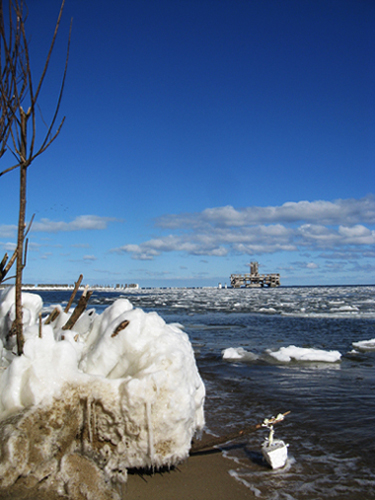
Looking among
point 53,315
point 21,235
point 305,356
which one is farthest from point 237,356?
point 21,235

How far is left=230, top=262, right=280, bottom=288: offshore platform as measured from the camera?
8209 cm

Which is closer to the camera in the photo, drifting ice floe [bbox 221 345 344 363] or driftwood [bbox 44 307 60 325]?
driftwood [bbox 44 307 60 325]

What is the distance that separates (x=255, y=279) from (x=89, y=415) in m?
81.8

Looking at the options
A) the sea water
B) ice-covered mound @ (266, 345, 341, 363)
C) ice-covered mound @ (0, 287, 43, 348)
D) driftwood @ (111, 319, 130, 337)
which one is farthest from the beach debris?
ice-covered mound @ (266, 345, 341, 363)

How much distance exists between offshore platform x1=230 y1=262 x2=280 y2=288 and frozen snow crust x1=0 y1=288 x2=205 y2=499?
80712 mm

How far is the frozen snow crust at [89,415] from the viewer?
247 cm

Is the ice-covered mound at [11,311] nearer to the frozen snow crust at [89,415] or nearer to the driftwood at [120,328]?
the frozen snow crust at [89,415]

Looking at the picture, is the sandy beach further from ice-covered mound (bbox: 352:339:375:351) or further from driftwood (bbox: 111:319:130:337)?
ice-covered mound (bbox: 352:339:375:351)

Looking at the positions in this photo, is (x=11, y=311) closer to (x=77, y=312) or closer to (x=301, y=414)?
(x=77, y=312)

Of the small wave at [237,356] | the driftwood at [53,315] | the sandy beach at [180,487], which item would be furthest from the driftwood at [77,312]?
the small wave at [237,356]

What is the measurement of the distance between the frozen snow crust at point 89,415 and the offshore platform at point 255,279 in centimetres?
8071

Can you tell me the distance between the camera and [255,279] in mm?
82688

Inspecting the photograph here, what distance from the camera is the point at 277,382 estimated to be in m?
6.49

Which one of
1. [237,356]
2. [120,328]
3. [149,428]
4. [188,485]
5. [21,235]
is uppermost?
[21,235]
